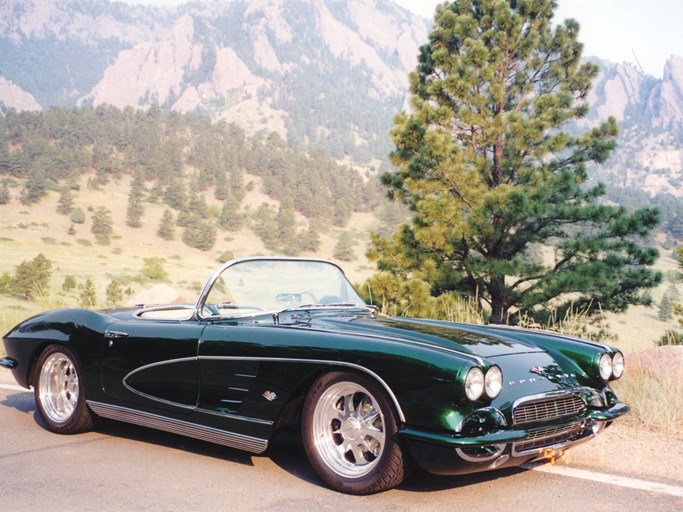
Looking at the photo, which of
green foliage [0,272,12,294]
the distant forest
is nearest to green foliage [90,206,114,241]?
the distant forest

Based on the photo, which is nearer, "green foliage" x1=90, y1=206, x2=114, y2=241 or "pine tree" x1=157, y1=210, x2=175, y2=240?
"green foliage" x1=90, y1=206, x2=114, y2=241

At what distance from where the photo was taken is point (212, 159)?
9356cm

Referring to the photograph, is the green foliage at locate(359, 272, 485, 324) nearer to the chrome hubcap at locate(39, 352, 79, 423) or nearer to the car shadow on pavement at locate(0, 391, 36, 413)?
the car shadow on pavement at locate(0, 391, 36, 413)

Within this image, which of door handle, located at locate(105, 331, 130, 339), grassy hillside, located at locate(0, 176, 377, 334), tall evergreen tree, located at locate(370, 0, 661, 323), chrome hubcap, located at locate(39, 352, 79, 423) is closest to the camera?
door handle, located at locate(105, 331, 130, 339)

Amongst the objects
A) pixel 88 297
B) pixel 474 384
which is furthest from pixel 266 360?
pixel 88 297

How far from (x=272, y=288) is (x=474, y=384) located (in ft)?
5.97

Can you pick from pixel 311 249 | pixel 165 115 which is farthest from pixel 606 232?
pixel 165 115

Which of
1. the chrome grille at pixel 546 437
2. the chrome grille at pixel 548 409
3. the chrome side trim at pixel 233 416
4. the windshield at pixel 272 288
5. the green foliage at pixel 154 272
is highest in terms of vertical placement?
the green foliage at pixel 154 272

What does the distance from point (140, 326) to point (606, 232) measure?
18.4m

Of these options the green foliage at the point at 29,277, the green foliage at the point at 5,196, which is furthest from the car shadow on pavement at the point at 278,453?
the green foliage at the point at 5,196

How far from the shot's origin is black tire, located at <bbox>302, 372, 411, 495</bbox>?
377cm

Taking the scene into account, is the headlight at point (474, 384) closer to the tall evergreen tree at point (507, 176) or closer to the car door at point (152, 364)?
the car door at point (152, 364)

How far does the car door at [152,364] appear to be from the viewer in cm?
457

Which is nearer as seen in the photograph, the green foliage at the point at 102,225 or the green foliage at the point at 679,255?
the green foliage at the point at 679,255
